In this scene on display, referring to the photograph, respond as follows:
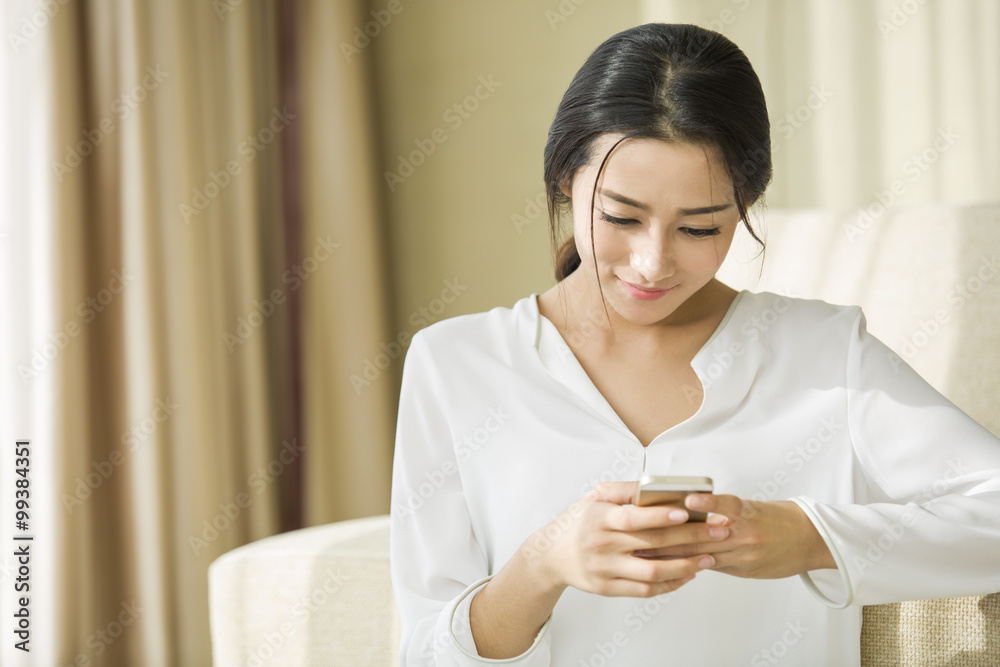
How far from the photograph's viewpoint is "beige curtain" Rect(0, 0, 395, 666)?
1915 mm

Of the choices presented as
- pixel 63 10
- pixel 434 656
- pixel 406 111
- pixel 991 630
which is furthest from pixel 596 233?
pixel 406 111

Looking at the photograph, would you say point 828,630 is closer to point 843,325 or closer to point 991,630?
point 991,630

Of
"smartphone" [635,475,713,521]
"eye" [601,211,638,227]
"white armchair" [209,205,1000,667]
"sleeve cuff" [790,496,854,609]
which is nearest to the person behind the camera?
"smartphone" [635,475,713,521]

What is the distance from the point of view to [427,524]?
115 centimetres

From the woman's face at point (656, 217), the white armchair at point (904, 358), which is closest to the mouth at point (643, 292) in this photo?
the woman's face at point (656, 217)

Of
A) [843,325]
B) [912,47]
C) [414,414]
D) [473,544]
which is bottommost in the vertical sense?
[473,544]

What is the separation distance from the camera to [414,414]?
3.94ft

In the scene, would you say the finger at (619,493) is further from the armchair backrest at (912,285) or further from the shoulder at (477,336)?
the armchair backrest at (912,285)

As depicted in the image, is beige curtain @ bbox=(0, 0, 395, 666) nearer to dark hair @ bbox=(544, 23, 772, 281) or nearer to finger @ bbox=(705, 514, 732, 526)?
dark hair @ bbox=(544, 23, 772, 281)

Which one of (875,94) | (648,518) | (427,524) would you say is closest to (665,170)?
(648,518)

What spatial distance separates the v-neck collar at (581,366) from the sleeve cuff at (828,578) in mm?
201

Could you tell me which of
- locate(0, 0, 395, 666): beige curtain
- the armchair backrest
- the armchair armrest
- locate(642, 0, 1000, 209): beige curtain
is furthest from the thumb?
locate(0, 0, 395, 666): beige curtain

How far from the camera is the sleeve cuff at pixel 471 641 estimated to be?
3.32 ft

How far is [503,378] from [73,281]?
125 cm
